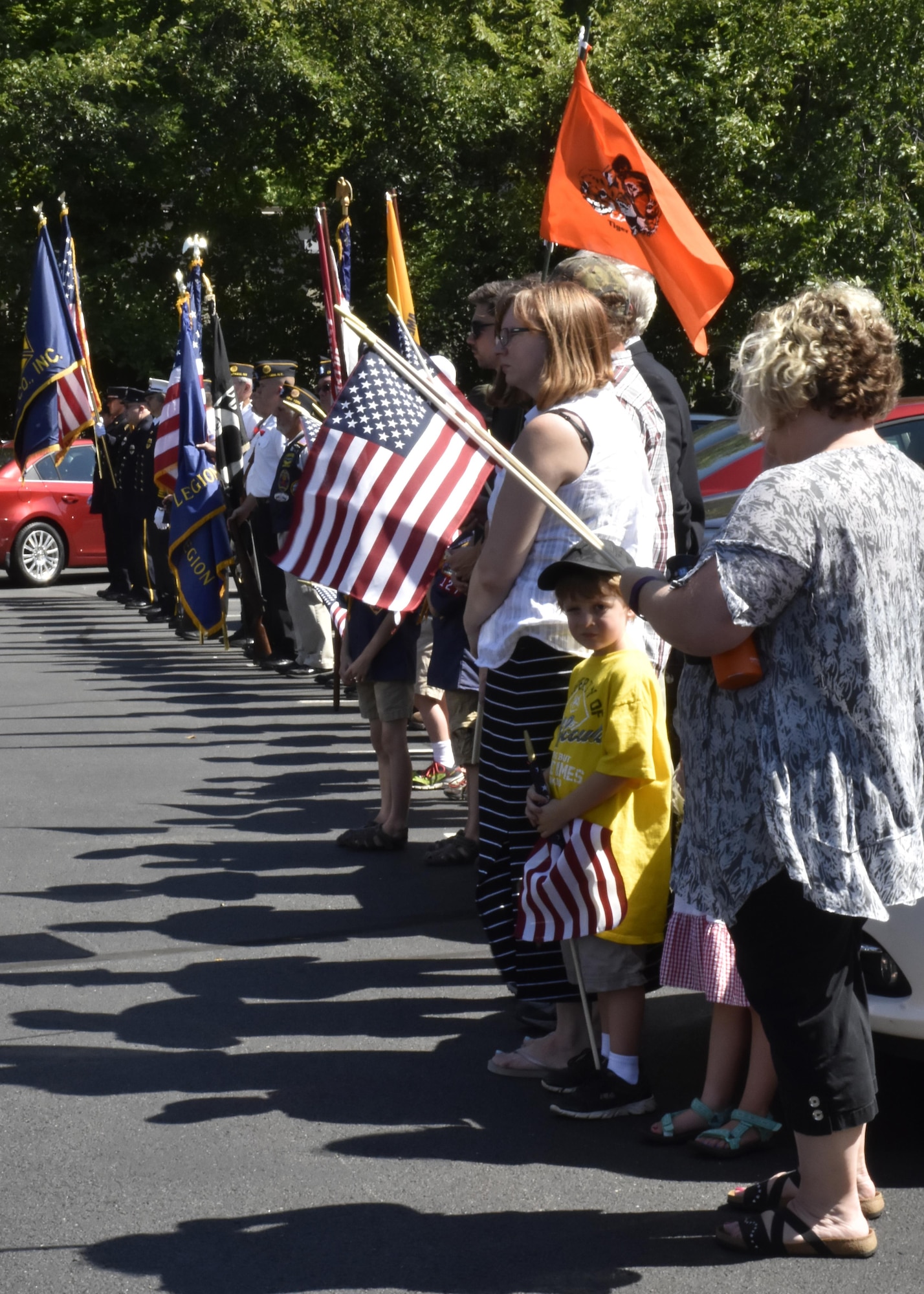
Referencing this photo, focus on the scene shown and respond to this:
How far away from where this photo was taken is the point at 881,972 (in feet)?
11.6

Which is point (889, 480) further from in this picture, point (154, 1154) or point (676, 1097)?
point (154, 1154)

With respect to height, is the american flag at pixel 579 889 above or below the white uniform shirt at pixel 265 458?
below

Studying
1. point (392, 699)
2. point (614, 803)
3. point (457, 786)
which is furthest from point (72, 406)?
point (614, 803)

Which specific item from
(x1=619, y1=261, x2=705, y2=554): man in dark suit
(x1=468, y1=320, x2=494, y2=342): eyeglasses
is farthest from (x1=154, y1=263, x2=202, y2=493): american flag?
(x1=619, y1=261, x2=705, y2=554): man in dark suit

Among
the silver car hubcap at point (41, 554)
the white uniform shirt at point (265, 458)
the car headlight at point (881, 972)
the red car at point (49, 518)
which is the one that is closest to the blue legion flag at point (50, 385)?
the white uniform shirt at point (265, 458)

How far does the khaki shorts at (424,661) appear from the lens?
24.5ft

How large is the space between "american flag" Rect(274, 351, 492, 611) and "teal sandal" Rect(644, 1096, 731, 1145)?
150 centimetres

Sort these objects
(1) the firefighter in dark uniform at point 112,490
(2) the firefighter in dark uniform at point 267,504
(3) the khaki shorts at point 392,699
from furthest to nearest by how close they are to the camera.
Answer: (1) the firefighter in dark uniform at point 112,490 → (2) the firefighter in dark uniform at point 267,504 → (3) the khaki shorts at point 392,699

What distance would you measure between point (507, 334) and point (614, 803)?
1192mm

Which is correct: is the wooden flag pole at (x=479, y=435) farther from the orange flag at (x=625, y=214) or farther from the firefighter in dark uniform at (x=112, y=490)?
the firefighter in dark uniform at (x=112, y=490)

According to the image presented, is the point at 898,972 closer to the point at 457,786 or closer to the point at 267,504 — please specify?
the point at 457,786

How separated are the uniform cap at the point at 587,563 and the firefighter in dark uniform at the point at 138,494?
12034 millimetres

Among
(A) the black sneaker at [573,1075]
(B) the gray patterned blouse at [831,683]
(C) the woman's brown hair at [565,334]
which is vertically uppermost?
(C) the woman's brown hair at [565,334]

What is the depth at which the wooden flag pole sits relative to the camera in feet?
11.2
